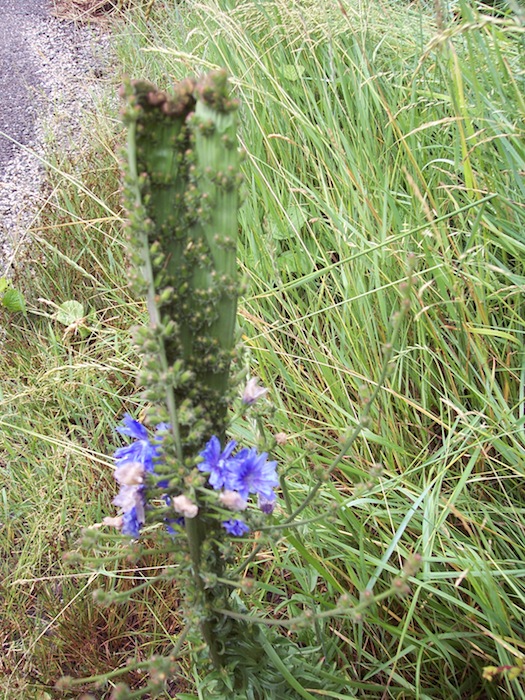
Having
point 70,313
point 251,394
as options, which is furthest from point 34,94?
point 251,394

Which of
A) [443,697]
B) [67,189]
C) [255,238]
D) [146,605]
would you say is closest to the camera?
[443,697]

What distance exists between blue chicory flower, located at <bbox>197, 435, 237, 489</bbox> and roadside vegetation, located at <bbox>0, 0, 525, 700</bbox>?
0.74 ft

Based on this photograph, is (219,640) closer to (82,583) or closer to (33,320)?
(82,583)

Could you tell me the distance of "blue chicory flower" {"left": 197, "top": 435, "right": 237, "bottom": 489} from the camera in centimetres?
81

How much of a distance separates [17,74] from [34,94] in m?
0.39

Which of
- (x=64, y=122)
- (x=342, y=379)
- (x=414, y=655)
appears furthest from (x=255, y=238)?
(x=64, y=122)

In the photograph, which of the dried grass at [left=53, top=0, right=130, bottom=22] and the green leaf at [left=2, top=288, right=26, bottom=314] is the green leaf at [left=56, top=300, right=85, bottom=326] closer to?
the green leaf at [left=2, top=288, right=26, bottom=314]

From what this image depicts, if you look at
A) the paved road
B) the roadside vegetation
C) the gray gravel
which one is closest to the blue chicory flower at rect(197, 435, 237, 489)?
the roadside vegetation

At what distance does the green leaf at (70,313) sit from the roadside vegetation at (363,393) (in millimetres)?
53

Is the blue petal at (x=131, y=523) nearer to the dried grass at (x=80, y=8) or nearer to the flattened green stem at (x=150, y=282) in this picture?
the flattened green stem at (x=150, y=282)

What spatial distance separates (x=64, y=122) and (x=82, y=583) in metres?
2.96

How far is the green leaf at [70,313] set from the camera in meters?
2.41

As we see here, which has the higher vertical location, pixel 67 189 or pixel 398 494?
pixel 67 189

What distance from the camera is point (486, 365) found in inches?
59.3
